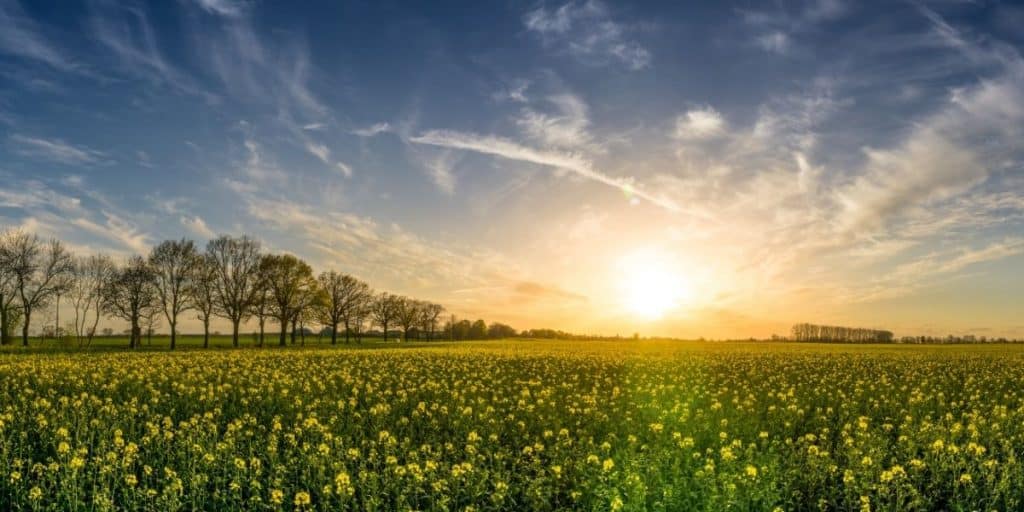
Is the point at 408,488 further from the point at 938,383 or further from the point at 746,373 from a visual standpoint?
the point at 938,383

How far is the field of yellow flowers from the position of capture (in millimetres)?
9000

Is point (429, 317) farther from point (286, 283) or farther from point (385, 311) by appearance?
point (286, 283)

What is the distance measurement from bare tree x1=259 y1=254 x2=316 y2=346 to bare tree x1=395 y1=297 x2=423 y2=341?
131 ft

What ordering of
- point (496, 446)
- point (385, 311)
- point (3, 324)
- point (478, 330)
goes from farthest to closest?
point (478, 330)
point (385, 311)
point (3, 324)
point (496, 446)

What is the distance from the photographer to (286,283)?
74938 millimetres

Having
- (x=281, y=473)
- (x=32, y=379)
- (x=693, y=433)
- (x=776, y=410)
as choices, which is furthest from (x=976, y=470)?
(x=32, y=379)

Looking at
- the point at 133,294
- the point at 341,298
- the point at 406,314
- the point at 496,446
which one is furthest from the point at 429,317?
the point at 496,446

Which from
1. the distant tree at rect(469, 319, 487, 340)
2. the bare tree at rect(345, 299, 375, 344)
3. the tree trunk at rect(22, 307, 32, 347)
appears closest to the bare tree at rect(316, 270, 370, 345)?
the bare tree at rect(345, 299, 375, 344)

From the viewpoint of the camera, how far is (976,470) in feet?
35.6

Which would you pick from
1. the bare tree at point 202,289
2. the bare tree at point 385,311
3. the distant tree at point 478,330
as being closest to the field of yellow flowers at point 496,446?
the bare tree at point 202,289

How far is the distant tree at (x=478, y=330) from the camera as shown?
511 feet

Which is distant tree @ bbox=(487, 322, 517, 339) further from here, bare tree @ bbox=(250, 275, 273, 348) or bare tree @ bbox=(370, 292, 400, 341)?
bare tree @ bbox=(250, 275, 273, 348)

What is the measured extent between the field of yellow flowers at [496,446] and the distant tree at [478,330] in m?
131

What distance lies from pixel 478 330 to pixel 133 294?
97032mm
